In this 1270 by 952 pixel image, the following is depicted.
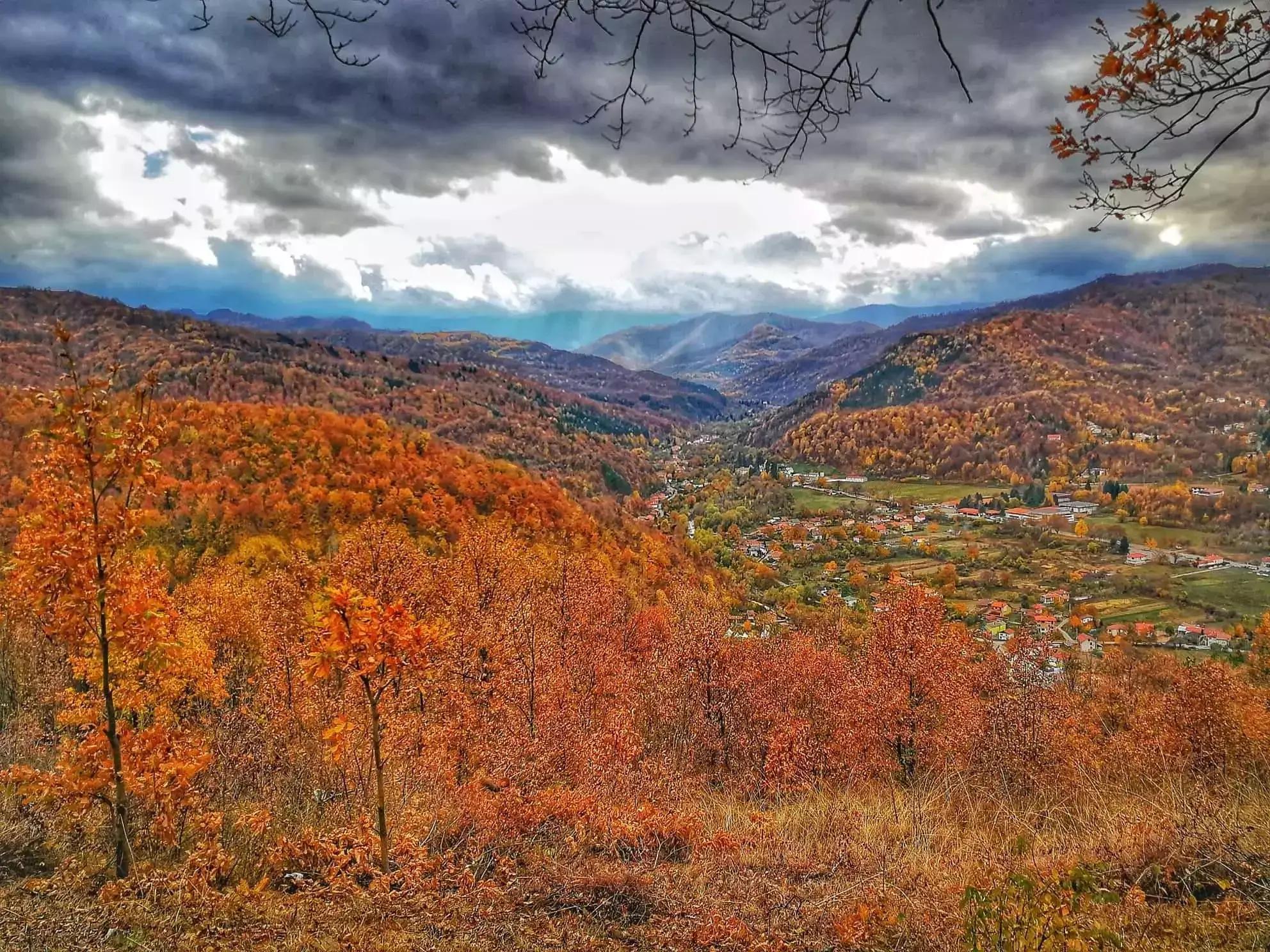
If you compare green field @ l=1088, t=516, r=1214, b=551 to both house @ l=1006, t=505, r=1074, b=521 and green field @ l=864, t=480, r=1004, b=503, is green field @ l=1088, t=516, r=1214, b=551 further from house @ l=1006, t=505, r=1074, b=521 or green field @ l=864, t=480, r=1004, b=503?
green field @ l=864, t=480, r=1004, b=503

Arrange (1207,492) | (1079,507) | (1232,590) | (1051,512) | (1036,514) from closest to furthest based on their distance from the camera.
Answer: (1232,590) → (1036,514) → (1051,512) → (1207,492) → (1079,507)

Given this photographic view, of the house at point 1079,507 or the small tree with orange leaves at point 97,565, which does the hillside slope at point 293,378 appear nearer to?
the house at point 1079,507

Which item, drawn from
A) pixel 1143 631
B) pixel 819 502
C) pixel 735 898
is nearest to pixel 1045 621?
pixel 1143 631

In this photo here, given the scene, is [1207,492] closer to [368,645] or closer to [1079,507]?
[1079,507]

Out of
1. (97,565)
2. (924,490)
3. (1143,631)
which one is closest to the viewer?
(97,565)

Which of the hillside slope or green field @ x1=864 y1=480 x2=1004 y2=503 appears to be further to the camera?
green field @ x1=864 y1=480 x2=1004 y2=503

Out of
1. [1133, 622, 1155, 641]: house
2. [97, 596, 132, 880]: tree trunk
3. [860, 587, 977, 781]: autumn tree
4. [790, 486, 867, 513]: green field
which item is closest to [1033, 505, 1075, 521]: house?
[790, 486, 867, 513]: green field
